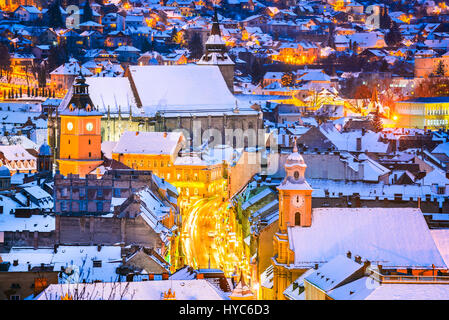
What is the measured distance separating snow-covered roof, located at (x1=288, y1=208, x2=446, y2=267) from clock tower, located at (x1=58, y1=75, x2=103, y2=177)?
26122 millimetres

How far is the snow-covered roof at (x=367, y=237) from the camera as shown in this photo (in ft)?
103

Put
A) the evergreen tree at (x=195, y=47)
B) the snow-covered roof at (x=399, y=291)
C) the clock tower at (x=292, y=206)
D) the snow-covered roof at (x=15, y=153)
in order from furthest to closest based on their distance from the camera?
the evergreen tree at (x=195, y=47) < the snow-covered roof at (x=15, y=153) < the clock tower at (x=292, y=206) < the snow-covered roof at (x=399, y=291)

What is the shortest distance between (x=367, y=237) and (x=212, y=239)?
1393 centimetres

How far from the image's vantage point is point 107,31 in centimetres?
14450

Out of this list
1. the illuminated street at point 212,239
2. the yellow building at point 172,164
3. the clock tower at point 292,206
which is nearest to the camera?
the clock tower at point 292,206

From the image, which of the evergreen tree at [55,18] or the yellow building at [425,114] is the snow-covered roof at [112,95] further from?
the evergreen tree at [55,18]

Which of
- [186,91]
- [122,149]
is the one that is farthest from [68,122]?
[186,91]

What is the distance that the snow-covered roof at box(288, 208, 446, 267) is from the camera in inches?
1232

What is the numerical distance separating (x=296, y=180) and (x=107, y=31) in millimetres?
114237

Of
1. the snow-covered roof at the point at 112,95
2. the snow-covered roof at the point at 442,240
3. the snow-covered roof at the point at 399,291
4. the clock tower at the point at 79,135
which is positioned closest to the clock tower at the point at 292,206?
the snow-covered roof at the point at 442,240

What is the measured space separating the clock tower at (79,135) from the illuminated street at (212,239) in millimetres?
6501

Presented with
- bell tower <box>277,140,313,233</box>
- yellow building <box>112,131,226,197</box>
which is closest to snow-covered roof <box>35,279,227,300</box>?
bell tower <box>277,140,313,233</box>

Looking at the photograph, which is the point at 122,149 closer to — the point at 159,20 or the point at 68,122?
the point at 68,122

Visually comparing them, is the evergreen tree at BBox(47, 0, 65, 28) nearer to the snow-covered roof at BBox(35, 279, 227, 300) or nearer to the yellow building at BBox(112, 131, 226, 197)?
the yellow building at BBox(112, 131, 226, 197)
